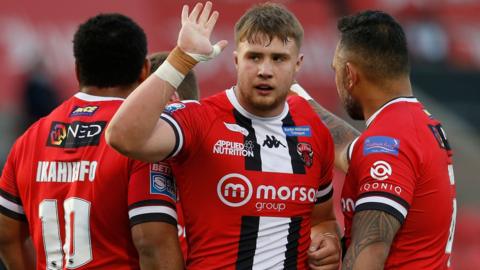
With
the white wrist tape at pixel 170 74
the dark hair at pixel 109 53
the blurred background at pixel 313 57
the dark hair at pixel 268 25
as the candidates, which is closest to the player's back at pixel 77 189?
the dark hair at pixel 109 53

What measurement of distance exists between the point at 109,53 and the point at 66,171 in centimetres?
66

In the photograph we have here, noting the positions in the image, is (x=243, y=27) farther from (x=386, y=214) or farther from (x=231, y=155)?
(x=386, y=214)

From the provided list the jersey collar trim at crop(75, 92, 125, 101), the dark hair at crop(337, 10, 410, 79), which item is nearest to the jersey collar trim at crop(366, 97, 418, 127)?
the dark hair at crop(337, 10, 410, 79)

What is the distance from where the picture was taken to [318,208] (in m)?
5.18

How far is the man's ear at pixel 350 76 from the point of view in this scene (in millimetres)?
5145

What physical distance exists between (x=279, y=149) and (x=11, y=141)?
31.5 feet

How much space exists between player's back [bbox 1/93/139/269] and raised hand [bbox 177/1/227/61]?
0.68 metres

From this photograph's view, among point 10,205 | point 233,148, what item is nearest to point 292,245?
point 233,148

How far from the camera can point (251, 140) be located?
16.2 feet

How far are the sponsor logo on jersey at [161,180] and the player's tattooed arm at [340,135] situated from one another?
1126 millimetres

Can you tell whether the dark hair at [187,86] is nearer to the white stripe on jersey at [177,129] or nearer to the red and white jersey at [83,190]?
the red and white jersey at [83,190]

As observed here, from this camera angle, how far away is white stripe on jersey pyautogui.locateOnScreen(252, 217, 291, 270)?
15.9 feet

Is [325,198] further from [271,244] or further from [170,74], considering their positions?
[170,74]

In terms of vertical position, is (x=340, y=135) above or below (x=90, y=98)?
below
